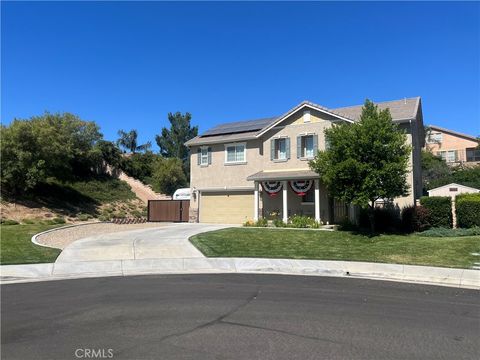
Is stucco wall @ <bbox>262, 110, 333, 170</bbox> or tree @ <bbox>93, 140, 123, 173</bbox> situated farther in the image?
tree @ <bbox>93, 140, 123, 173</bbox>

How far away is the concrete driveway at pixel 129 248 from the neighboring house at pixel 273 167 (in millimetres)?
8613

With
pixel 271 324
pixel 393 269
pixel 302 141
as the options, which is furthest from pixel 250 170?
pixel 271 324

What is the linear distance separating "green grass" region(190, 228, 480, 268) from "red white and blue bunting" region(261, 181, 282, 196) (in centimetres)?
592

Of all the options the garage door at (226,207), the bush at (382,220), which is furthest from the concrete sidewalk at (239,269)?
the garage door at (226,207)

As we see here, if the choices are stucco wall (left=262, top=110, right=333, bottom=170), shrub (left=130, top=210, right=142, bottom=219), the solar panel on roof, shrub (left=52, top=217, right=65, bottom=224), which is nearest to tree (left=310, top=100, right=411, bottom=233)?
stucco wall (left=262, top=110, right=333, bottom=170)

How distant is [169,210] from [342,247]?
1936cm

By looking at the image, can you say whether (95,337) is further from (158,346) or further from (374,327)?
(374,327)

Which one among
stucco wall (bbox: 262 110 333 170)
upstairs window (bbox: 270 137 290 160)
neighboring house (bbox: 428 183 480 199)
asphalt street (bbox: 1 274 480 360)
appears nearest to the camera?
asphalt street (bbox: 1 274 480 360)

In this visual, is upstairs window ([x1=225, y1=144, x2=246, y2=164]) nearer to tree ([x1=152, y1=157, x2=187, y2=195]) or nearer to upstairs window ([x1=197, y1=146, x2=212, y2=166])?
upstairs window ([x1=197, y1=146, x2=212, y2=166])

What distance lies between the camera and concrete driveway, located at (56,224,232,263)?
636 inches

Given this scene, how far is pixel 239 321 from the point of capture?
7.44m

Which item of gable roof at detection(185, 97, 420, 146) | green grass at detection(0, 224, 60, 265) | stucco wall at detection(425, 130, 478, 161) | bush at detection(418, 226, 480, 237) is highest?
stucco wall at detection(425, 130, 478, 161)

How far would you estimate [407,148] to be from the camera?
2059cm

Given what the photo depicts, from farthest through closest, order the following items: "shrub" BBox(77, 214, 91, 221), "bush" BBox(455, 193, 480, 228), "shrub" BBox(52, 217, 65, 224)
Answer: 1. "shrub" BBox(77, 214, 91, 221)
2. "shrub" BBox(52, 217, 65, 224)
3. "bush" BBox(455, 193, 480, 228)
